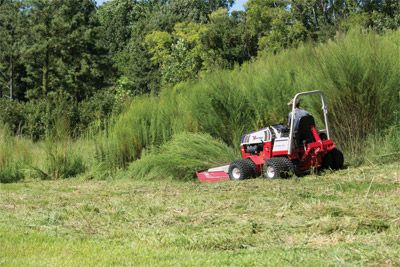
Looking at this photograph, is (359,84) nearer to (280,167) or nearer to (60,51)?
(280,167)

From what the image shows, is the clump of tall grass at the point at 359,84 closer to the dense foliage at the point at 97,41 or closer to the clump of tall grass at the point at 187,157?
the clump of tall grass at the point at 187,157

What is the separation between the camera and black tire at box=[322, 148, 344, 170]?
31.4ft

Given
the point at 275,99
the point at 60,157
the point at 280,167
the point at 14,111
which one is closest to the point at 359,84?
the point at 275,99

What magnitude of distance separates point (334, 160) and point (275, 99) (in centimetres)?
230

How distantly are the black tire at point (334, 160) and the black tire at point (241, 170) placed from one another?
1.32 metres

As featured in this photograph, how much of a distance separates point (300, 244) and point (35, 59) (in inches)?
1708

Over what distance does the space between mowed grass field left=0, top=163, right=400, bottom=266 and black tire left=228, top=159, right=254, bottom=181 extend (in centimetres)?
159

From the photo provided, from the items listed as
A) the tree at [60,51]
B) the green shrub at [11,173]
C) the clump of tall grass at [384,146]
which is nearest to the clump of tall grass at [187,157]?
the clump of tall grass at [384,146]

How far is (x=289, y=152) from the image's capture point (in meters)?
9.30

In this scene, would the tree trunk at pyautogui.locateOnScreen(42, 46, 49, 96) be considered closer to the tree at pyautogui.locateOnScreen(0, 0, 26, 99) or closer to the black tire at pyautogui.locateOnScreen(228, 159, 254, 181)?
the tree at pyautogui.locateOnScreen(0, 0, 26, 99)

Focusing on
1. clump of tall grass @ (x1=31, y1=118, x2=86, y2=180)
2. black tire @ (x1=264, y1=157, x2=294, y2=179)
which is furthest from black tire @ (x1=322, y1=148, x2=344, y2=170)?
clump of tall grass @ (x1=31, y1=118, x2=86, y2=180)

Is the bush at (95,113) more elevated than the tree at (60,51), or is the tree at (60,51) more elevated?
the tree at (60,51)

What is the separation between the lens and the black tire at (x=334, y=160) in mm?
9562

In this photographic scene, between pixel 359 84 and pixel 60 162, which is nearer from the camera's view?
pixel 359 84
